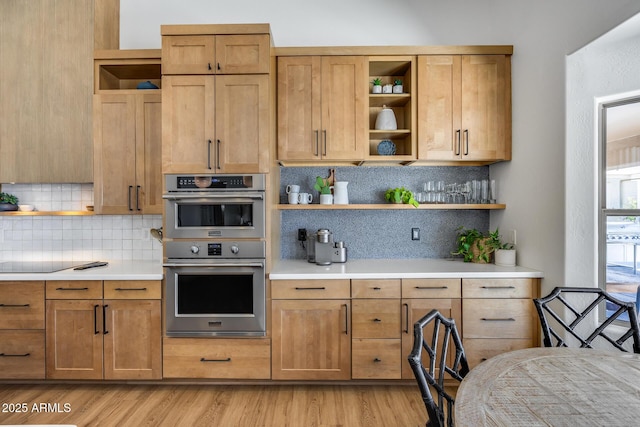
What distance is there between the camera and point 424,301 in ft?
8.22

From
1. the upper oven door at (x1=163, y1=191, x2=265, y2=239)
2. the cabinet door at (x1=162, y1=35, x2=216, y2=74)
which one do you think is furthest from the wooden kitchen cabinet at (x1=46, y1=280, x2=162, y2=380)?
the cabinet door at (x1=162, y1=35, x2=216, y2=74)

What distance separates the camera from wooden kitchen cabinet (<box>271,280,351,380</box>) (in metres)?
2.50

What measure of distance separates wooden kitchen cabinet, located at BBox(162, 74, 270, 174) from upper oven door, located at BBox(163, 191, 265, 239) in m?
0.19

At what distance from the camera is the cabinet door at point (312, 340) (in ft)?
8.20

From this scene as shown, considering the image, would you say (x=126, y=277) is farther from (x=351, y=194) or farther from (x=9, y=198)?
(x=351, y=194)

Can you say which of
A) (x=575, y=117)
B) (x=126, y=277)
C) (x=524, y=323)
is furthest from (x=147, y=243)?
(x=575, y=117)

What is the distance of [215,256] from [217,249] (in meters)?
0.05

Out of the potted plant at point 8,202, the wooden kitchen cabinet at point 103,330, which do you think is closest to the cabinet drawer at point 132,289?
the wooden kitchen cabinet at point 103,330

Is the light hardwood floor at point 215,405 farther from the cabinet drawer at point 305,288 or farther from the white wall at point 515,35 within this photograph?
the white wall at point 515,35

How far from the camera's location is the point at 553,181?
7.80ft

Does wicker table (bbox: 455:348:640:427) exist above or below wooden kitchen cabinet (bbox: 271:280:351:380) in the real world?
above

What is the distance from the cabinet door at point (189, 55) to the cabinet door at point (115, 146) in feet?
1.54

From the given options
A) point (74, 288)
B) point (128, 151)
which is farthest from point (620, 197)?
point (74, 288)

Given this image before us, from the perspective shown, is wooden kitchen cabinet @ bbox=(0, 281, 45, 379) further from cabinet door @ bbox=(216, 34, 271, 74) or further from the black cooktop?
cabinet door @ bbox=(216, 34, 271, 74)
